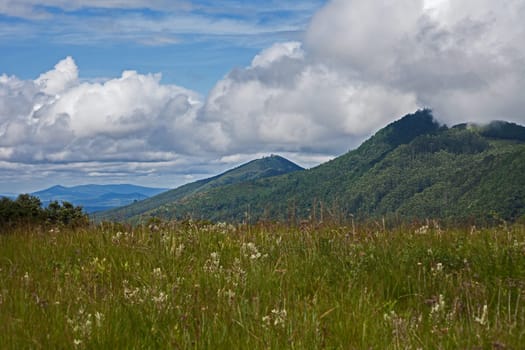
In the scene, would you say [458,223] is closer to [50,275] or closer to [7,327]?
[50,275]

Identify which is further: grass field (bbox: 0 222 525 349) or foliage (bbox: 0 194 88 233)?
foliage (bbox: 0 194 88 233)

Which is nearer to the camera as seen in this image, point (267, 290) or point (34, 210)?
point (267, 290)

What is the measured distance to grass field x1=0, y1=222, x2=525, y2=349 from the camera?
5242 mm

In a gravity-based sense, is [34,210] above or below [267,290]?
above

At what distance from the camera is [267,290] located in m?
7.03

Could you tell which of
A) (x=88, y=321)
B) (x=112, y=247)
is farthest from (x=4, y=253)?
(x=88, y=321)

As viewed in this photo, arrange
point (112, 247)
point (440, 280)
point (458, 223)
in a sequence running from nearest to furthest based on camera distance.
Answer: point (440, 280), point (112, 247), point (458, 223)

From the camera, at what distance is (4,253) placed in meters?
10.7

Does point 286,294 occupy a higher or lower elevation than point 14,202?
lower

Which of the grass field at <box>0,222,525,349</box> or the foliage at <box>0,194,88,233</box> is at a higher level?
the foliage at <box>0,194,88,233</box>

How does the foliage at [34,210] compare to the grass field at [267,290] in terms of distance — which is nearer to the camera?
the grass field at [267,290]

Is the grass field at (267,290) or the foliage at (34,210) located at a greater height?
the foliage at (34,210)

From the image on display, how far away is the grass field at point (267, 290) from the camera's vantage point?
17.2 ft

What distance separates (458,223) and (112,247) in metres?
7.70
